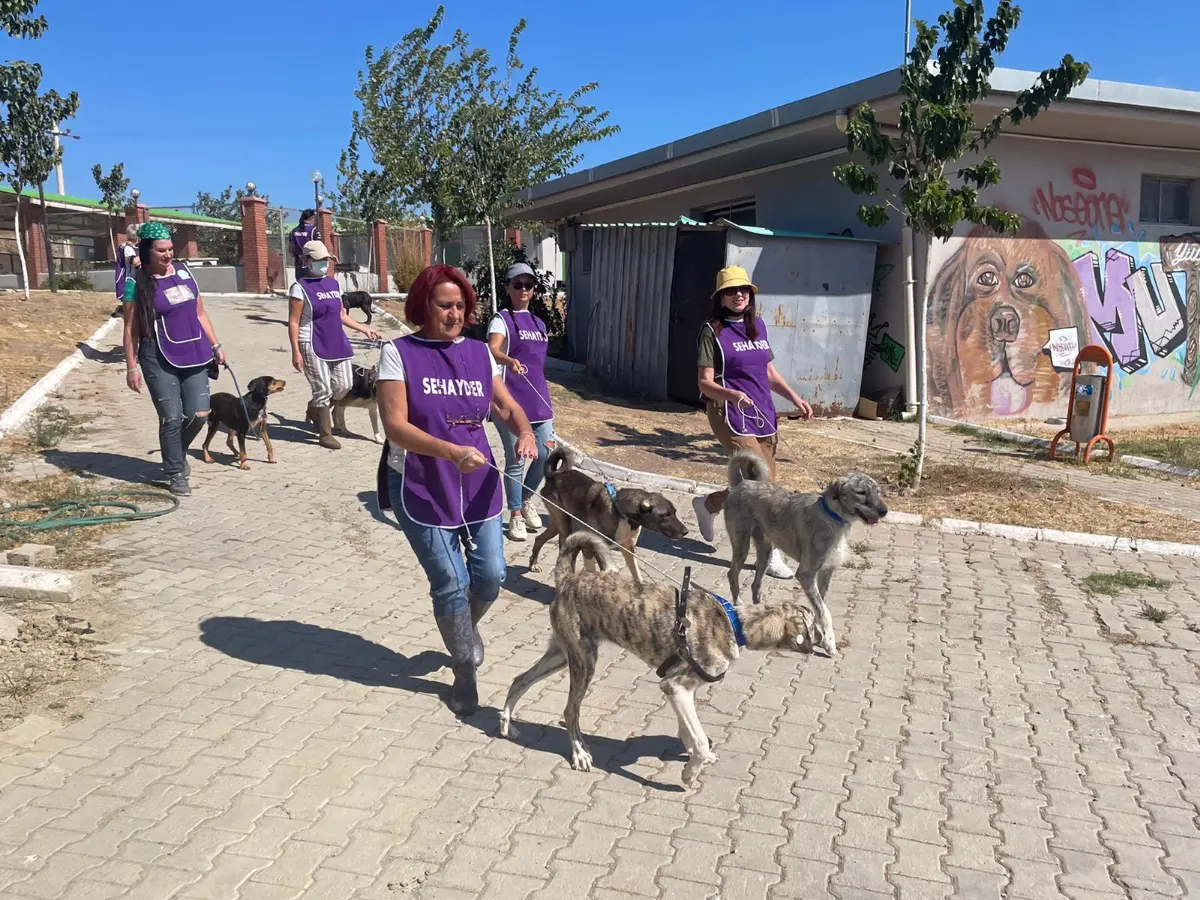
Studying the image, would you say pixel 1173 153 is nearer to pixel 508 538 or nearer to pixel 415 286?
pixel 508 538

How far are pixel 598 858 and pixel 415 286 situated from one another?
245 cm

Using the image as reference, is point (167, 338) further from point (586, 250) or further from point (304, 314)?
point (586, 250)

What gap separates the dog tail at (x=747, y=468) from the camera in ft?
20.6

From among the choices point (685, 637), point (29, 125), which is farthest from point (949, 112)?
point (29, 125)

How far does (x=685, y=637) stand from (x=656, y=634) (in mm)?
156

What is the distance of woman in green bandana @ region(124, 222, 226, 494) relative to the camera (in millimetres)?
7125

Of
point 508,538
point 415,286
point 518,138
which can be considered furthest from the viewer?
point 518,138

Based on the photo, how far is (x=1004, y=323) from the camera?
45.5 feet

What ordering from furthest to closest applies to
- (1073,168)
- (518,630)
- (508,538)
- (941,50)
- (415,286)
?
(1073,168)
(941,50)
(508,538)
(518,630)
(415,286)

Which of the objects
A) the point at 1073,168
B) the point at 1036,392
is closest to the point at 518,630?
the point at 1036,392

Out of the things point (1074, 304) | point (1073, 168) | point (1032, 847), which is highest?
point (1073, 168)

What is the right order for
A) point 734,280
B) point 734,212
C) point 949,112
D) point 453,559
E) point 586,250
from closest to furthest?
point 453,559, point 734,280, point 949,112, point 734,212, point 586,250

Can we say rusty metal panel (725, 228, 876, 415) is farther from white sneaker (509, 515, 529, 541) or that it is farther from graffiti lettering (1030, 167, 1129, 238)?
white sneaker (509, 515, 529, 541)

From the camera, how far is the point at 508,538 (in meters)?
7.24
